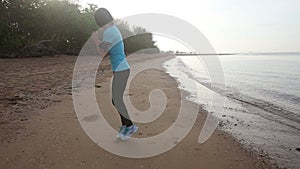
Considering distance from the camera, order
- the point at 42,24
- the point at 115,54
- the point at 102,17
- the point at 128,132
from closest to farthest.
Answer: the point at 102,17 < the point at 115,54 < the point at 128,132 < the point at 42,24

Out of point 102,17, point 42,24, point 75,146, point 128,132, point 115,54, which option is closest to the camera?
point 75,146

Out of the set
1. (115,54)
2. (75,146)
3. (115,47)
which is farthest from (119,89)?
(75,146)

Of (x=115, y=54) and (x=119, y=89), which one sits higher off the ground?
(x=115, y=54)

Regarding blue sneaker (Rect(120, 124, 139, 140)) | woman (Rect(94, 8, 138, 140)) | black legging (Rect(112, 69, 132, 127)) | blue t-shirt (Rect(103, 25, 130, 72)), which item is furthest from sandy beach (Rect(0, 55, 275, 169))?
blue t-shirt (Rect(103, 25, 130, 72))

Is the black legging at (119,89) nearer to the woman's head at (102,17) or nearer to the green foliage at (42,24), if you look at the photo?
the woman's head at (102,17)

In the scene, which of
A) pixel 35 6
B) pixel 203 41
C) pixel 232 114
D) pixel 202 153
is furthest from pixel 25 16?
pixel 202 153

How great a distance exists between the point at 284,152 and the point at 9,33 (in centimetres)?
2514

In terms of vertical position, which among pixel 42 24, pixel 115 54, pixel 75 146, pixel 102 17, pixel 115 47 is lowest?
pixel 75 146

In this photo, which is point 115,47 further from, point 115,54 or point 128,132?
point 128,132

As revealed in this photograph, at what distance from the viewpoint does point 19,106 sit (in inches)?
263

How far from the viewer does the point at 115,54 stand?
→ 4.62 metres

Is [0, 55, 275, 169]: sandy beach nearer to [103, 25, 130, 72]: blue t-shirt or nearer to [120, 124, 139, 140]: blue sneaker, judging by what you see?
[120, 124, 139, 140]: blue sneaker

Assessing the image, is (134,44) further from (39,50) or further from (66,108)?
(66,108)

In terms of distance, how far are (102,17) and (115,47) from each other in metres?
0.51
